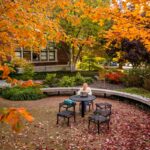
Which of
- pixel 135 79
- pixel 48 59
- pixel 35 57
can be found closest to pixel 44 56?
pixel 48 59

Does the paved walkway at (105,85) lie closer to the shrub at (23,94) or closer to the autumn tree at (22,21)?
the shrub at (23,94)

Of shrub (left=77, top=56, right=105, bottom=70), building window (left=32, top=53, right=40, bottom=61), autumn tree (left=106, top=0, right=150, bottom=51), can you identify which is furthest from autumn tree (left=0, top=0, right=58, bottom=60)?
shrub (left=77, top=56, right=105, bottom=70)

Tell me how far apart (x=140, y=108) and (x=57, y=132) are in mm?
4716

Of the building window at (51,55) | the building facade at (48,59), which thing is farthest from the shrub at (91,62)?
the building window at (51,55)

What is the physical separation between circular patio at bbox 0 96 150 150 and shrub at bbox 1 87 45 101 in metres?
2.60

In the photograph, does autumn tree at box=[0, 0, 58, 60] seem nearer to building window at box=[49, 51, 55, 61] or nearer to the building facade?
the building facade

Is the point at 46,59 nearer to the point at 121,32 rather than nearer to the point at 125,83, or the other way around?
the point at 125,83

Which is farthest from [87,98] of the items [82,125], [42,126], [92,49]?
[92,49]

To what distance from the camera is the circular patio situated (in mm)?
7231

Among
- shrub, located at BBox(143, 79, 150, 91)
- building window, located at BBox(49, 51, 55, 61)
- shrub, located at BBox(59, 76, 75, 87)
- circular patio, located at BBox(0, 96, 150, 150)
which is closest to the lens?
circular patio, located at BBox(0, 96, 150, 150)

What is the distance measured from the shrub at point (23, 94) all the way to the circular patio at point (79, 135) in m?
2.60

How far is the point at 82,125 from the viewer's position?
9.02 metres

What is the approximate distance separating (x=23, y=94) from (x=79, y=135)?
595 cm

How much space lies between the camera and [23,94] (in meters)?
13.2
